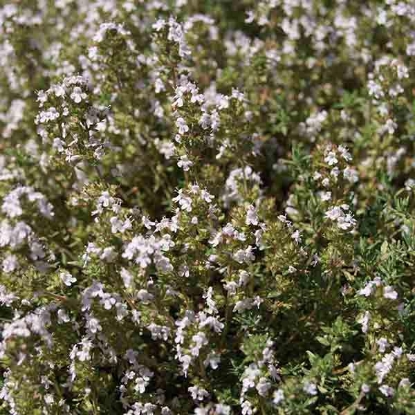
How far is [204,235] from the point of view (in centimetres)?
341

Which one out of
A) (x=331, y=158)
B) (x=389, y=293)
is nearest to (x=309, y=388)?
(x=389, y=293)

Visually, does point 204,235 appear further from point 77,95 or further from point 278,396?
point 77,95

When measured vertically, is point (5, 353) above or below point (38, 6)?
below

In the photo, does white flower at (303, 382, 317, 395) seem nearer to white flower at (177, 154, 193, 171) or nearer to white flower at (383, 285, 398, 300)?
white flower at (383, 285, 398, 300)

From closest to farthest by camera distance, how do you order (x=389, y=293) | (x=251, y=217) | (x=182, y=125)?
(x=389, y=293) → (x=251, y=217) → (x=182, y=125)

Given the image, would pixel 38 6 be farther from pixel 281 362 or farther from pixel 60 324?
pixel 281 362

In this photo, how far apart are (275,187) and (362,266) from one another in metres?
1.30

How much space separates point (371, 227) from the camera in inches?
163

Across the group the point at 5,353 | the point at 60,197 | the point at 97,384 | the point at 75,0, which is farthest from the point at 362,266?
the point at 75,0

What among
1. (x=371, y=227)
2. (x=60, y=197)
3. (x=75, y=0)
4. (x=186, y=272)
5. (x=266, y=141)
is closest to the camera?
(x=186, y=272)

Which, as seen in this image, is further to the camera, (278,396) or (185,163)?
(185,163)

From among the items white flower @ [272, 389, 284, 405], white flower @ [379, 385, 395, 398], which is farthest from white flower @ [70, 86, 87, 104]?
white flower @ [379, 385, 395, 398]

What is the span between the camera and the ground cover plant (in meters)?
3.19

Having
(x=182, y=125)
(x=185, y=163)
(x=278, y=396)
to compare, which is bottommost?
(x=278, y=396)
